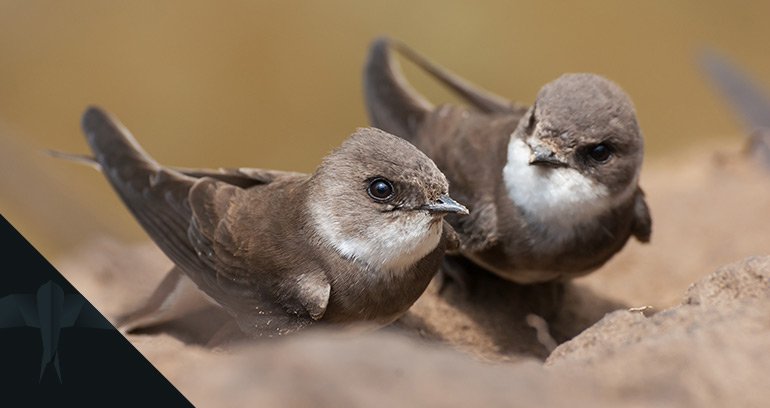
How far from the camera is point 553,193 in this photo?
415 centimetres

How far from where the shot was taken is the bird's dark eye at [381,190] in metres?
3.52

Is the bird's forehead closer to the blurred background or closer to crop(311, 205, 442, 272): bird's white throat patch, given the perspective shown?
→ crop(311, 205, 442, 272): bird's white throat patch

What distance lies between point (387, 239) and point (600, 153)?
3.57 feet

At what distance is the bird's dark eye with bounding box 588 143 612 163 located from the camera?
4051mm

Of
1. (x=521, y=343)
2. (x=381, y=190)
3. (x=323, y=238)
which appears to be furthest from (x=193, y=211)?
(x=521, y=343)

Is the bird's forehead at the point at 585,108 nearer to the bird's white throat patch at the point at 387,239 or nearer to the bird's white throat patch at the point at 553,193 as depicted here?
the bird's white throat patch at the point at 553,193

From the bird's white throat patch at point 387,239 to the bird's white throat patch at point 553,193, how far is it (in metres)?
0.68

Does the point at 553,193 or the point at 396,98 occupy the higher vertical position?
the point at 396,98
